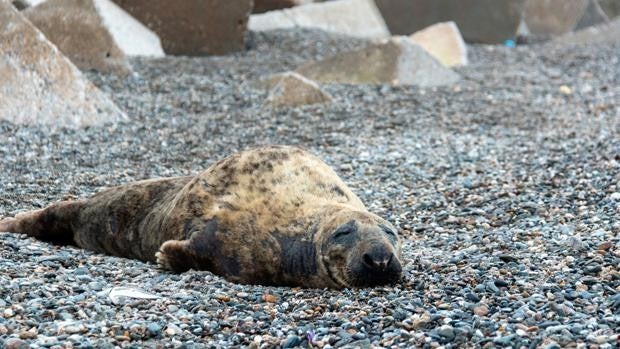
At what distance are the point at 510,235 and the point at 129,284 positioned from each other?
2.29 m

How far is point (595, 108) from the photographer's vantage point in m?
12.4

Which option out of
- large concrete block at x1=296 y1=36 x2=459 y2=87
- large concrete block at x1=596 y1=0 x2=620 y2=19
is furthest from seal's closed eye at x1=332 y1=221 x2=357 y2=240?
large concrete block at x1=596 y1=0 x2=620 y2=19

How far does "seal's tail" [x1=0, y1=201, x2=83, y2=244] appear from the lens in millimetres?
6324

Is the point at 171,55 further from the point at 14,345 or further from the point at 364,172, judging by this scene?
the point at 14,345

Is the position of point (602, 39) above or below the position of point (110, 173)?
below

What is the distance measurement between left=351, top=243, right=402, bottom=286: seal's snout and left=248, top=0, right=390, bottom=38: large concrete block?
13403mm

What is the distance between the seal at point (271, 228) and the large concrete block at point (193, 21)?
944cm

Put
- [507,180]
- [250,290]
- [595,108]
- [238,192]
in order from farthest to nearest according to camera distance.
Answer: [595,108] → [507,180] → [238,192] → [250,290]

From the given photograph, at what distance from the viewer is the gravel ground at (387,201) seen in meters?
4.32

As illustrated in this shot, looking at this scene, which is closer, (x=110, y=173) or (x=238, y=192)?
(x=238, y=192)

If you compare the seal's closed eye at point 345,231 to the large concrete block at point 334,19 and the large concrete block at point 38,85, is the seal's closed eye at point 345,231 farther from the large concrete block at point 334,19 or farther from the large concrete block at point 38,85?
the large concrete block at point 334,19

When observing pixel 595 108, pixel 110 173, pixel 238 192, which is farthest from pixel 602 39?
pixel 238 192

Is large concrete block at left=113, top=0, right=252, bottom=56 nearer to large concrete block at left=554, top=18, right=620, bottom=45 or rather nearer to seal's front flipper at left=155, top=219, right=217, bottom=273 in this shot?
large concrete block at left=554, top=18, right=620, bottom=45

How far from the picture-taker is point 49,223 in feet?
20.9
